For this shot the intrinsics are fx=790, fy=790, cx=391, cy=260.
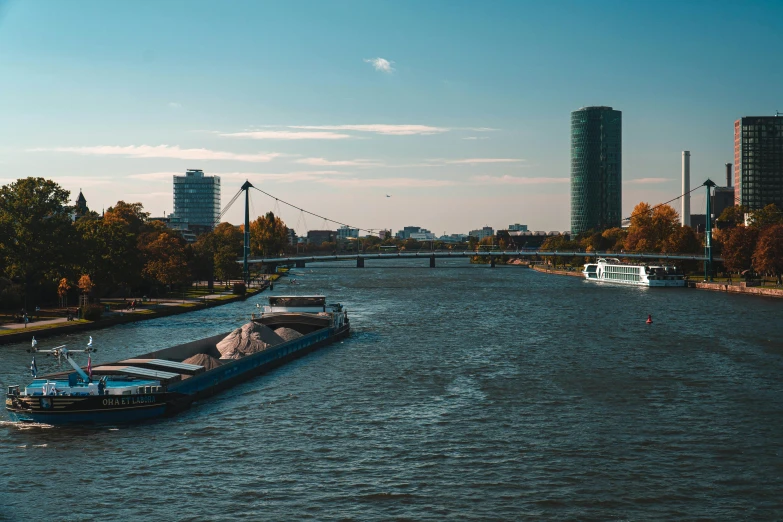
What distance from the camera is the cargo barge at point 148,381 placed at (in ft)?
130

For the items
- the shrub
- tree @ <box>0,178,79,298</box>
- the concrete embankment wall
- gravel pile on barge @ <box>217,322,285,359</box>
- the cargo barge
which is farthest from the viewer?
the concrete embankment wall

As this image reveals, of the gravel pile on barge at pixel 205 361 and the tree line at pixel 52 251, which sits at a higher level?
the tree line at pixel 52 251

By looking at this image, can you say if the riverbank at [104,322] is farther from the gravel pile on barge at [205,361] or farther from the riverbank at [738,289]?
the riverbank at [738,289]

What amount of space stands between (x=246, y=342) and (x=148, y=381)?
15.9 m

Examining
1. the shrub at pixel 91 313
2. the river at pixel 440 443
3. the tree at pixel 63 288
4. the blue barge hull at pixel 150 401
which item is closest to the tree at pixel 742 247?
the river at pixel 440 443

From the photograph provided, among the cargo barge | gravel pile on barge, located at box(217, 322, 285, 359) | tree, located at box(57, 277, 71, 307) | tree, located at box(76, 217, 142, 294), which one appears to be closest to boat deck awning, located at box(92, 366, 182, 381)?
the cargo barge

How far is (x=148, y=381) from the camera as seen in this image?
4306 centimetres

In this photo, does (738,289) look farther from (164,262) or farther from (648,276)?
(164,262)

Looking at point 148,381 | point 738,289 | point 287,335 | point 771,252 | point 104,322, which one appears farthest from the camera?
point 738,289

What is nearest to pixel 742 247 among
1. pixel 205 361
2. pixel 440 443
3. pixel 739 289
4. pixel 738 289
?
pixel 738 289

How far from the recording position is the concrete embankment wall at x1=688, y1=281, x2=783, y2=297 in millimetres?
129125

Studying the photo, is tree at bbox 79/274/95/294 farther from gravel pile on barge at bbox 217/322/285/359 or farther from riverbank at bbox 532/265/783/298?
riverbank at bbox 532/265/783/298

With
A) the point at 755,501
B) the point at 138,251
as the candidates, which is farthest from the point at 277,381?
the point at 138,251

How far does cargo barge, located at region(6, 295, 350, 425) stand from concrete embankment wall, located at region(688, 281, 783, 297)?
93556 mm
